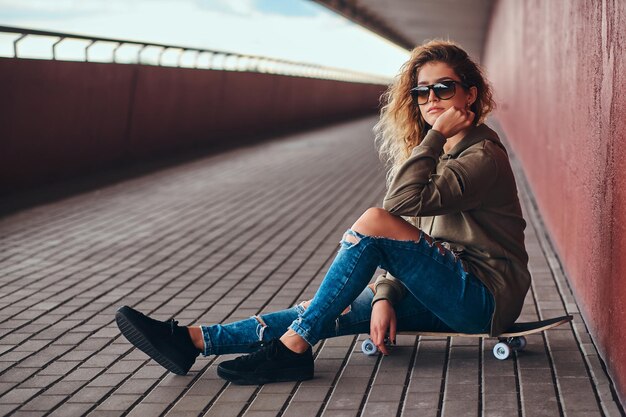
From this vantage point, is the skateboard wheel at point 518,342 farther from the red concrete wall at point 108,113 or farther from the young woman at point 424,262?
the red concrete wall at point 108,113

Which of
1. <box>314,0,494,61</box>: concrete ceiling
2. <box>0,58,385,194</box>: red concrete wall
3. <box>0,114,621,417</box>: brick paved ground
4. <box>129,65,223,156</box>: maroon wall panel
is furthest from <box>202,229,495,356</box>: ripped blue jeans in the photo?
<box>314,0,494,61</box>: concrete ceiling

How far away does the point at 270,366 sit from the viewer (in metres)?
3.82

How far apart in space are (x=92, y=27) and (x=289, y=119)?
8329 mm

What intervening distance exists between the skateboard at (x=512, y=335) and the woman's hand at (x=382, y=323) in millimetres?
168

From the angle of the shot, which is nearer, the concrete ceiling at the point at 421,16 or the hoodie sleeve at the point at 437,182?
the hoodie sleeve at the point at 437,182

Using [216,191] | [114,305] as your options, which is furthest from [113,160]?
[114,305]

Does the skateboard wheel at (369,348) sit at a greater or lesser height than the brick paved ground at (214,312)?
greater

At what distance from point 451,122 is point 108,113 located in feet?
29.6

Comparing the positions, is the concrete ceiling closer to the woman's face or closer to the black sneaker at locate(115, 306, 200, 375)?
the woman's face

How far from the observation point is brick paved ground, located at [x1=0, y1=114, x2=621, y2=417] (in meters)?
3.60

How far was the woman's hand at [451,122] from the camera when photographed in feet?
12.4

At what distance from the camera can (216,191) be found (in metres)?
10.8

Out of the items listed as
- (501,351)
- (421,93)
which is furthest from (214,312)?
(421,93)

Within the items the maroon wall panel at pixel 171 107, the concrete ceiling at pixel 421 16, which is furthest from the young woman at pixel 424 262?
the concrete ceiling at pixel 421 16
